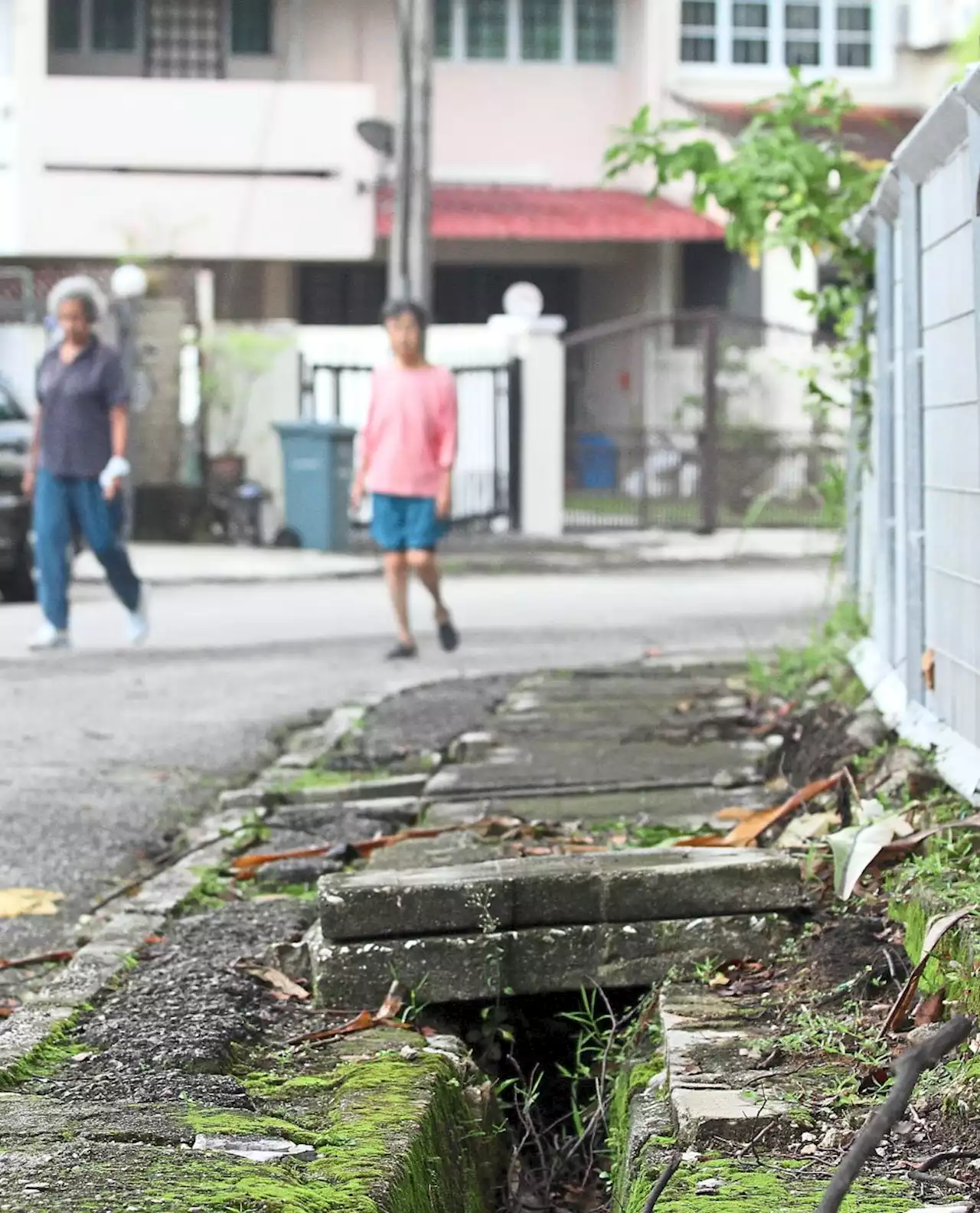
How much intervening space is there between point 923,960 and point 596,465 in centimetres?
2029

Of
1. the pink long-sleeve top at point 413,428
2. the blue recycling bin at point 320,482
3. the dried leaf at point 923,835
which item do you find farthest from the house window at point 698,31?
the dried leaf at point 923,835

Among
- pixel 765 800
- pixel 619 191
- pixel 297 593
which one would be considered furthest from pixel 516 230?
pixel 765 800

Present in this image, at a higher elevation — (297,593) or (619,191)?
(619,191)

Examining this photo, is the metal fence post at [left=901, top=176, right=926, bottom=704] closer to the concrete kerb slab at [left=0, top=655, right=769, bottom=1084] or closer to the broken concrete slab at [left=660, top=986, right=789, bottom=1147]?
the concrete kerb slab at [left=0, top=655, right=769, bottom=1084]

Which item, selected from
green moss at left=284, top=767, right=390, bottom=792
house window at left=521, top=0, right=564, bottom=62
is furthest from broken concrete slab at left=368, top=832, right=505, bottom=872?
house window at left=521, top=0, right=564, bottom=62

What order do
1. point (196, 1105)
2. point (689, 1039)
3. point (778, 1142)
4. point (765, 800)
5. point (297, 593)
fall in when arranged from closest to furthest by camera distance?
point (778, 1142) → point (196, 1105) → point (689, 1039) → point (765, 800) → point (297, 593)

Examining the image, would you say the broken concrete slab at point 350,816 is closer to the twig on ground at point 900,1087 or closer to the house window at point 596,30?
the twig on ground at point 900,1087

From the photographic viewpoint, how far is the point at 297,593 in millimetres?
15562

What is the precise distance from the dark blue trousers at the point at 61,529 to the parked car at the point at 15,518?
9.69 ft

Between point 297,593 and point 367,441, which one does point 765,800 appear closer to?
point 367,441

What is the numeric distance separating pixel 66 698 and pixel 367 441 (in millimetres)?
2280

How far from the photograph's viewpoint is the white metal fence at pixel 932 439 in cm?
470

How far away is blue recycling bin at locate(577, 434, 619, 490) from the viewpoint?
2278 cm

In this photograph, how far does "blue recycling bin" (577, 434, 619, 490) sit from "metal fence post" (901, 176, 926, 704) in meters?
16.4
